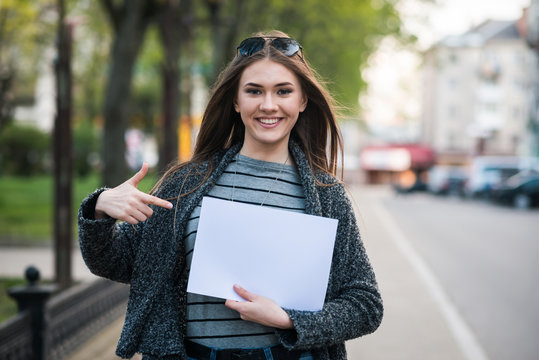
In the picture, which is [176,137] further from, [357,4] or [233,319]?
[357,4]

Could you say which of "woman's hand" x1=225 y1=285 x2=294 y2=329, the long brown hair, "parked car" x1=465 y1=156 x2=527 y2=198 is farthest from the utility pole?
"parked car" x1=465 y1=156 x2=527 y2=198

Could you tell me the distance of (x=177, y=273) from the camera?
2.23 metres

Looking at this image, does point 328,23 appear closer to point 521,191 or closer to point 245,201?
point 521,191

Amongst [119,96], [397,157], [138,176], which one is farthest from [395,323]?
[397,157]

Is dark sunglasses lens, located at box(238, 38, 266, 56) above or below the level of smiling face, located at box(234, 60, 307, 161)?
above

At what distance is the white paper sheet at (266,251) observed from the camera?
2109 millimetres

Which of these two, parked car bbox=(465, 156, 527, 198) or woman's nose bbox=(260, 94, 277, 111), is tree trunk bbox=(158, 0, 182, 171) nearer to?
woman's nose bbox=(260, 94, 277, 111)

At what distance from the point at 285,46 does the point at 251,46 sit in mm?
114

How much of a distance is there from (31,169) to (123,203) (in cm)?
3089

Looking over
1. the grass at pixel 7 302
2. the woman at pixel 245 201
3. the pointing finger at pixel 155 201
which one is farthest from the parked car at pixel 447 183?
the pointing finger at pixel 155 201

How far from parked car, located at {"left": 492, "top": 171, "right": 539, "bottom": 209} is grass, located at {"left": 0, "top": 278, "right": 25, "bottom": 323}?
81.6ft

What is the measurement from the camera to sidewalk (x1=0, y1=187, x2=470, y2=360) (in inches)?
245

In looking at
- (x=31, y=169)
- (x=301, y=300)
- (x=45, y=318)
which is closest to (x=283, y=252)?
(x=301, y=300)

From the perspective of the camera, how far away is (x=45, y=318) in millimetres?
5039
